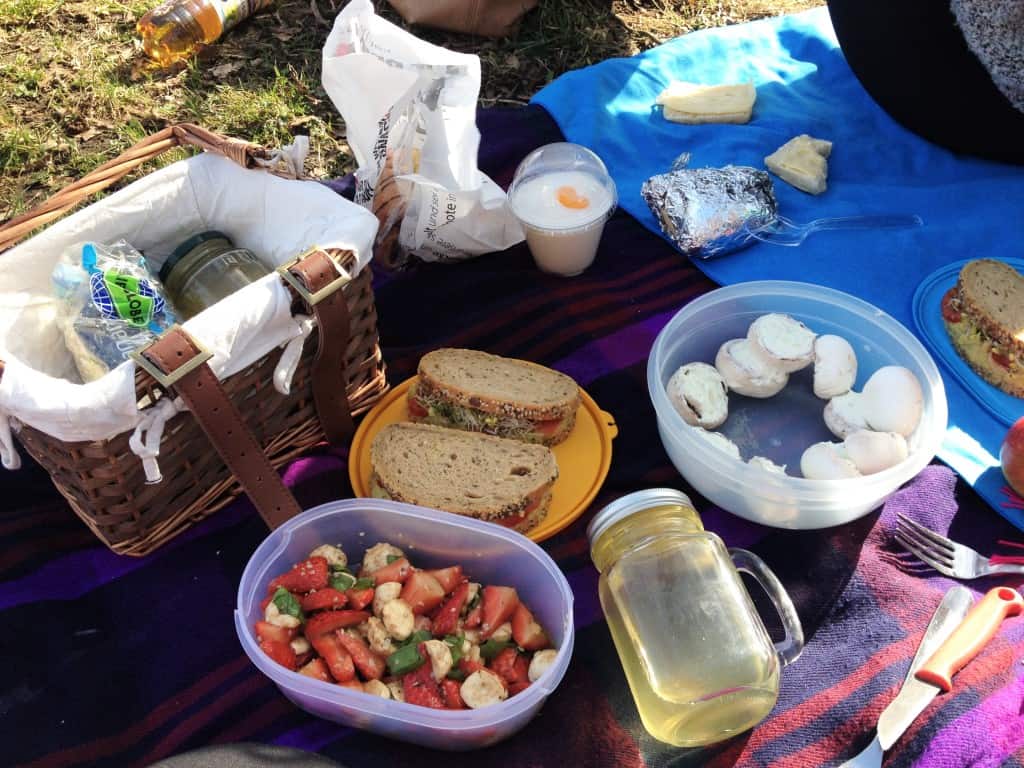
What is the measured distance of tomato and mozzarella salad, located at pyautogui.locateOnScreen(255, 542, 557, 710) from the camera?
938 mm

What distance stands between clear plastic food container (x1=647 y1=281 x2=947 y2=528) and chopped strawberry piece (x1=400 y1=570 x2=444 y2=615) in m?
0.39

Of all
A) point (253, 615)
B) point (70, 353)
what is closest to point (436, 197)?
point (70, 353)

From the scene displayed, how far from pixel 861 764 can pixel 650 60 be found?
1.68m

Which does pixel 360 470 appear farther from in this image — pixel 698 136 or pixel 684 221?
pixel 698 136

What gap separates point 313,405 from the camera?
129cm

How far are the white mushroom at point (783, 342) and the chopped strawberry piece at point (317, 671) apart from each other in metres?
0.75

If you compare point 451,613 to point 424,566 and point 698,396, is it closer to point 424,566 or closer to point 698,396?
point 424,566

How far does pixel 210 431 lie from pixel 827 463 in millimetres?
794

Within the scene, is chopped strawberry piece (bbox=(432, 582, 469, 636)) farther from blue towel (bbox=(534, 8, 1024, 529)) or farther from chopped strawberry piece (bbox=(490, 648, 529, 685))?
blue towel (bbox=(534, 8, 1024, 529))

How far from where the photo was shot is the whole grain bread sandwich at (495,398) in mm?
1251

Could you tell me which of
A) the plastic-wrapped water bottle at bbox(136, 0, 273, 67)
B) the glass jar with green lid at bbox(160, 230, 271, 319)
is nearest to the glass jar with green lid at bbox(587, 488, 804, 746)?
the glass jar with green lid at bbox(160, 230, 271, 319)

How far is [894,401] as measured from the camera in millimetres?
1173

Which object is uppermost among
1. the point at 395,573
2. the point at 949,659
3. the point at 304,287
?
the point at 304,287

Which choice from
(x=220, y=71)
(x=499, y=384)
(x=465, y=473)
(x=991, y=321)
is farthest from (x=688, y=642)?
(x=220, y=71)
